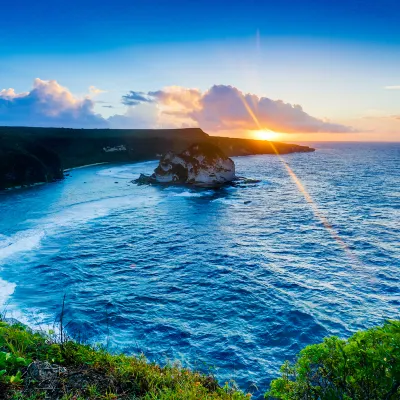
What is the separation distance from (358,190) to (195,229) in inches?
1951

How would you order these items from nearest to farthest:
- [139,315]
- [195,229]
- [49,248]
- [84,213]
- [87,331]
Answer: [87,331] → [139,315] → [49,248] → [195,229] → [84,213]

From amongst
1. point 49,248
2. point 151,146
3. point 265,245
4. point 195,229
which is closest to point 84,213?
point 49,248

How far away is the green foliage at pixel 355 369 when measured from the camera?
23.1 feet

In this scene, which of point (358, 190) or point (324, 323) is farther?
point (358, 190)

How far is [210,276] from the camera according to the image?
91.9 feet

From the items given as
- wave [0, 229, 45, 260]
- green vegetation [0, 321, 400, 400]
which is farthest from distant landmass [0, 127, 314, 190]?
green vegetation [0, 321, 400, 400]

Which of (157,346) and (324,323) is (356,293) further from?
(157,346)

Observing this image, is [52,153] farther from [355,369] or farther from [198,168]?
[355,369]

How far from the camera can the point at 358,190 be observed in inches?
2869

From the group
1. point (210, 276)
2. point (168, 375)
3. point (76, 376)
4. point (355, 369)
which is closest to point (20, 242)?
point (210, 276)

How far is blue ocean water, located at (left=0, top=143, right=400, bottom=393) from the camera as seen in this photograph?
19.3 metres

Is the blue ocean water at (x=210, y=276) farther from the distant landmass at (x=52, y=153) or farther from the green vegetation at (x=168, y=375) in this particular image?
the distant landmass at (x=52, y=153)

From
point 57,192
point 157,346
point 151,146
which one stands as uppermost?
point 151,146

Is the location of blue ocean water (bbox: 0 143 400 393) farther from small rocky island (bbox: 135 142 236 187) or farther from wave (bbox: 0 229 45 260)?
small rocky island (bbox: 135 142 236 187)
